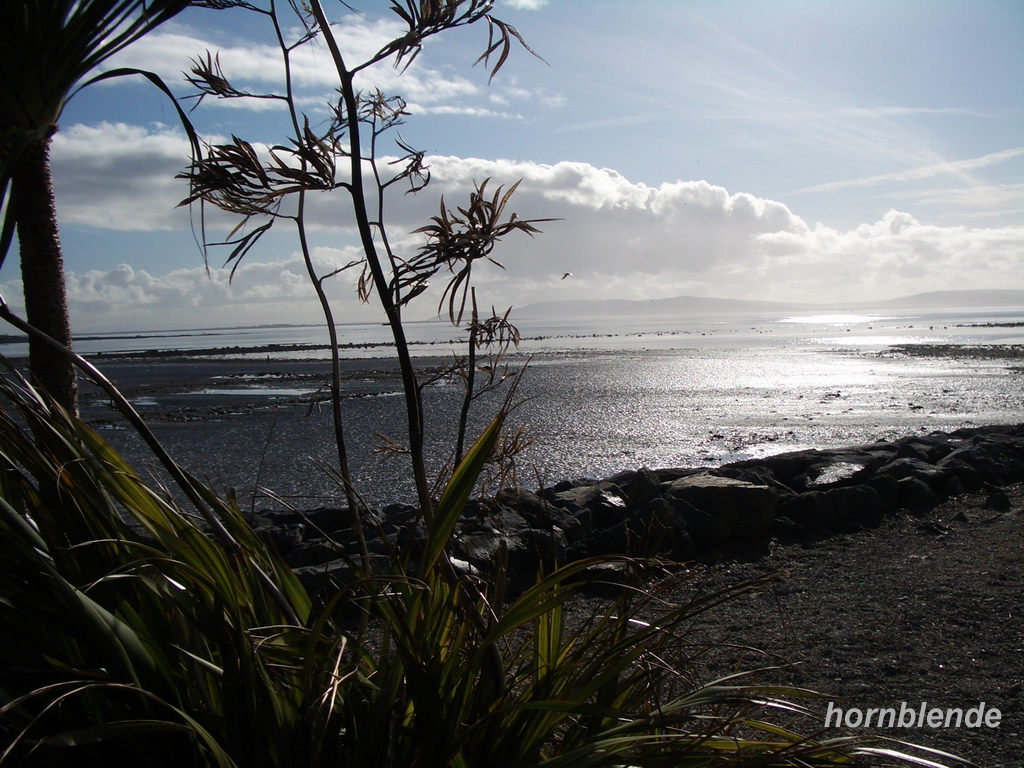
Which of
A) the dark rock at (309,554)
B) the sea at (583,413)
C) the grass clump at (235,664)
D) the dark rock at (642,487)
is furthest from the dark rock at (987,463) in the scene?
the grass clump at (235,664)

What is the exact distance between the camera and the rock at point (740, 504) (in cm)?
639

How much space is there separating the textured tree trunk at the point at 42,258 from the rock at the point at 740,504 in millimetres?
4877

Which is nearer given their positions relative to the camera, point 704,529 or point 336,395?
point 336,395

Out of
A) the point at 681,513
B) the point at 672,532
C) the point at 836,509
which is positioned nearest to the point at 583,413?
the point at 836,509

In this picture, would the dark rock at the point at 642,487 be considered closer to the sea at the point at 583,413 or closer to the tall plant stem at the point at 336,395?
the sea at the point at 583,413

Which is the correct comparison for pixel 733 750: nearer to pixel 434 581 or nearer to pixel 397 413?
pixel 434 581

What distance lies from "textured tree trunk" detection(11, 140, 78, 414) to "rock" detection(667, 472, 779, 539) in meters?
4.88

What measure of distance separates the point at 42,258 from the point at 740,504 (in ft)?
17.9

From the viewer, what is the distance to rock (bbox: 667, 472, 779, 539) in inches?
251

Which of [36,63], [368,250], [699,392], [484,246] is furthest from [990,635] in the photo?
[699,392]

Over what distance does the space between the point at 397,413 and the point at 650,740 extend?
16088 millimetres

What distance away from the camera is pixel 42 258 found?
162 inches

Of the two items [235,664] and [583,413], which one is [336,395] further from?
[583,413]

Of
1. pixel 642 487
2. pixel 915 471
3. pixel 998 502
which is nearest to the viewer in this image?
pixel 998 502
